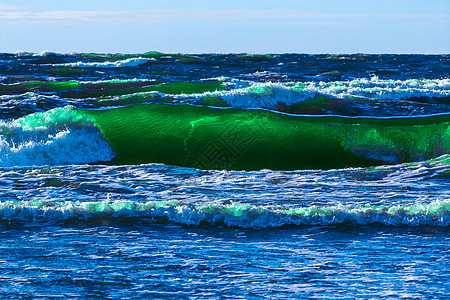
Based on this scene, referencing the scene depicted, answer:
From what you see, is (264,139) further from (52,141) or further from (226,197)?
(52,141)

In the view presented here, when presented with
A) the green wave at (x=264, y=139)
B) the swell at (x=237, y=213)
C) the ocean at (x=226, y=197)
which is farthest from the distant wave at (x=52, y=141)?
the swell at (x=237, y=213)

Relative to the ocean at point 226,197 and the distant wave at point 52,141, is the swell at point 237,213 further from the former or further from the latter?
the distant wave at point 52,141

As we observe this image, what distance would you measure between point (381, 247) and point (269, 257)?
0.81m

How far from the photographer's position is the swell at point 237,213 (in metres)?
4.58

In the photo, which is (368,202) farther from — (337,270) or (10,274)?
(10,274)

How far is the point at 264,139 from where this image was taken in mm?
7703

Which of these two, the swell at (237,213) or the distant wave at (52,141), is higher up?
the distant wave at (52,141)

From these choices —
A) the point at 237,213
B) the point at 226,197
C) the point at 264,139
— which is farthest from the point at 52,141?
the point at 237,213

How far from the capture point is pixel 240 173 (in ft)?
21.6

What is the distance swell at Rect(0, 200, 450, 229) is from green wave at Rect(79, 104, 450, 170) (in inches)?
88.6

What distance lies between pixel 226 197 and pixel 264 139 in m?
2.48

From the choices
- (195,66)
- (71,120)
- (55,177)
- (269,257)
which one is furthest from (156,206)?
(195,66)

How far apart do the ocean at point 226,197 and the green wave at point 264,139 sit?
3cm

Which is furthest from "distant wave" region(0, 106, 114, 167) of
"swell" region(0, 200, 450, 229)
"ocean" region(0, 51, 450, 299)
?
"swell" region(0, 200, 450, 229)
